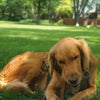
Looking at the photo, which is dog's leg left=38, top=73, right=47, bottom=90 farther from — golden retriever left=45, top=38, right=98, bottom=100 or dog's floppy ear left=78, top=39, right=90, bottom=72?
dog's floppy ear left=78, top=39, right=90, bottom=72

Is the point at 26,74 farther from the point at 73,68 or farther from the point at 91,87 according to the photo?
the point at 73,68

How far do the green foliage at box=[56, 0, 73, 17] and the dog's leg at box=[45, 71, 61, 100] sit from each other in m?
65.2

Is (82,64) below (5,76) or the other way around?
the other way around

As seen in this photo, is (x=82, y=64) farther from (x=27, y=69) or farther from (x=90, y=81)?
(x=27, y=69)

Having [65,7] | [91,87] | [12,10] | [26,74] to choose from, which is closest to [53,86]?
[91,87]

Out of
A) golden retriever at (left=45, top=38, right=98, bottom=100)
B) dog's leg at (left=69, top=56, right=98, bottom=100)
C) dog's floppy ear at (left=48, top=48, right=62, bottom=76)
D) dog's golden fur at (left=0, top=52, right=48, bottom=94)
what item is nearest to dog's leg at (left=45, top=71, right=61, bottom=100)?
golden retriever at (left=45, top=38, right=98, bottom=100)

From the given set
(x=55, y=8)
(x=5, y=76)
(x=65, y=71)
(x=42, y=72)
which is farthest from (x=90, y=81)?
(x=55, y=8)

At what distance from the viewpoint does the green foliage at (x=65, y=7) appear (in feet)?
223

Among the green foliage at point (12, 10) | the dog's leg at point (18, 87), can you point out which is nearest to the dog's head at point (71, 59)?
the dog's leg at point (18, 87)

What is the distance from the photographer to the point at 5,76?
14.5 feet

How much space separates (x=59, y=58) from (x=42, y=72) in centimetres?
124

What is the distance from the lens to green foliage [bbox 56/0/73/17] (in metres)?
68.1

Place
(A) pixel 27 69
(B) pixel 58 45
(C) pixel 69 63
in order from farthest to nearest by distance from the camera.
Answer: (A) pixel 27 69 < (B) pixel 58 45 < (C) pixel 69 63

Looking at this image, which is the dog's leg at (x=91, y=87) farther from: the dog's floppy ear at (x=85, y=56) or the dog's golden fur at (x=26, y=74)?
the dog's golden fur at (x=26, y=74)
